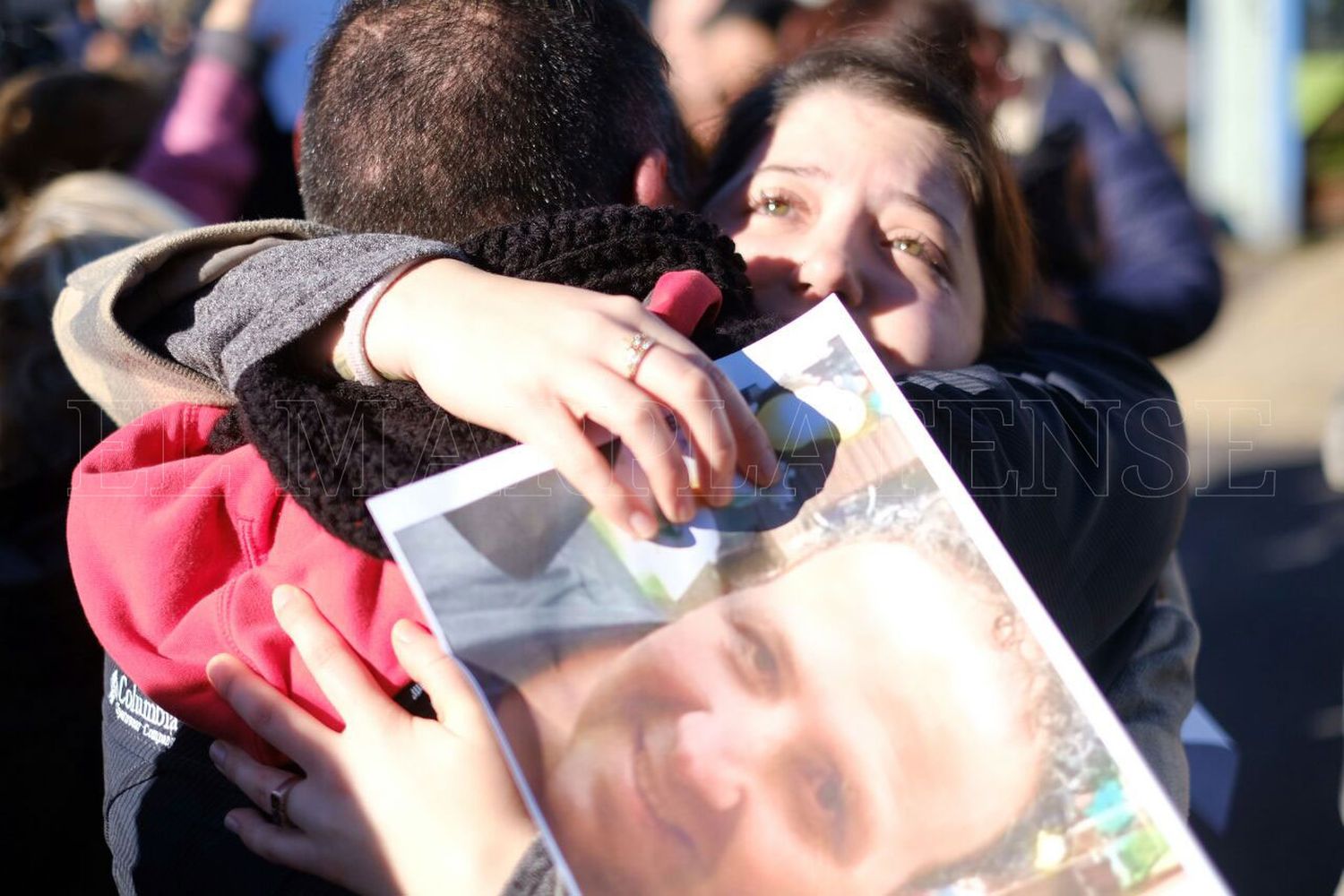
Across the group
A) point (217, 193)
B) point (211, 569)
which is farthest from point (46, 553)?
point (217, 193)

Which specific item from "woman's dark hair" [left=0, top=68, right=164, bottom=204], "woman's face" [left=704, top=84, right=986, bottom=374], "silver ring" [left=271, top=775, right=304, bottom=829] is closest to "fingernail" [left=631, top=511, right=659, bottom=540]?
"silver ring" [left=271, top=775, right=304, bottom=829]

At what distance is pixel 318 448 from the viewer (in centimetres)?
100

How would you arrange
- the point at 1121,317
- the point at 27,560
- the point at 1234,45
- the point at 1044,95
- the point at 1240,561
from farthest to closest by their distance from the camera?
1. the point at 1234,45
2. the point at 1240,561
3. the point at 1044,95
4. the point at 1121,317
5. the point at 27,560

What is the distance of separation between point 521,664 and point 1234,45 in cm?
802

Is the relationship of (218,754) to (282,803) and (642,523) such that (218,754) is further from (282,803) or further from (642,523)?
(642,523)

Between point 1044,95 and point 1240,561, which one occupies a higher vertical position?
point 1044,95

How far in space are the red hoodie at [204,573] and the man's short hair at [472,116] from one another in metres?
0.32

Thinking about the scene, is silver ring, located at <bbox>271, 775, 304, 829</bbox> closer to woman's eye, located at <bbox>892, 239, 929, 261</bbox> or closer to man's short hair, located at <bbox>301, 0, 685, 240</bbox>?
man's short hair, located at <bbox>301, 0, 685, 240</bbox>

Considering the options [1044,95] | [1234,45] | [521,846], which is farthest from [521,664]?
[1234,45]

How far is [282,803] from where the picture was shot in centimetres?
103

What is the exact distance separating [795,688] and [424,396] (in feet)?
1.31

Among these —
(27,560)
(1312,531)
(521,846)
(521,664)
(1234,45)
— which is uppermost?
(521,664)

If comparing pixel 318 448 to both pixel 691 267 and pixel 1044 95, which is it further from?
pixel 1044 95

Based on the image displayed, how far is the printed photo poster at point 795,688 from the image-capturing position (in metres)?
0.87
